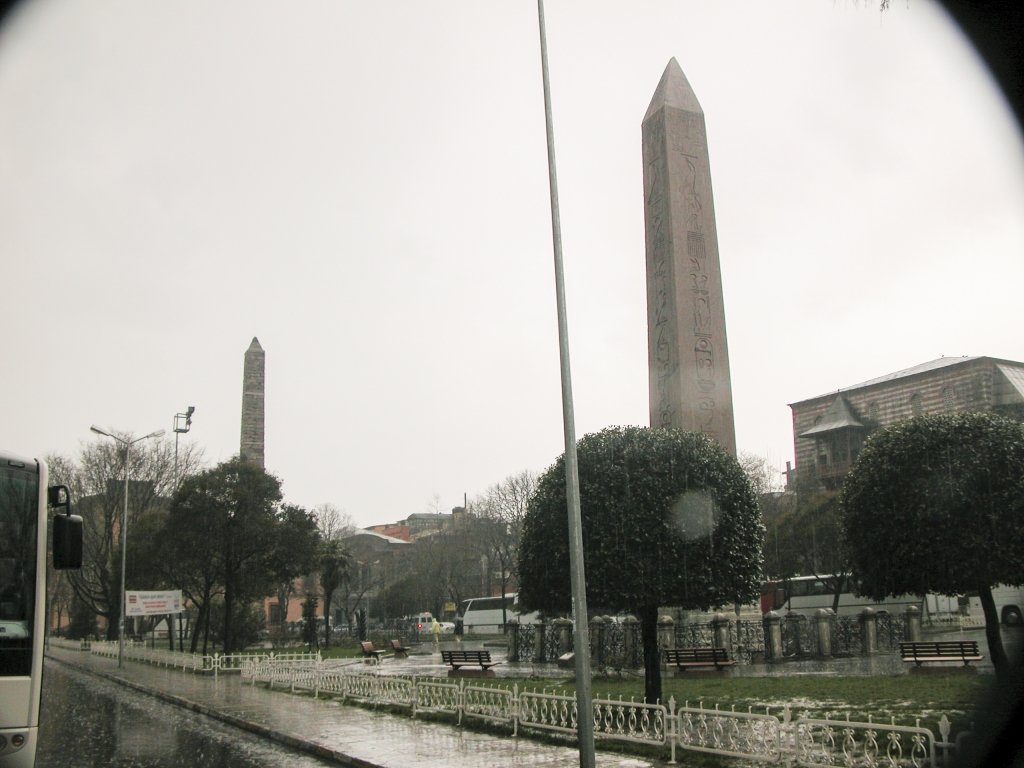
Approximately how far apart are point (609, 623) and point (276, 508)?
13232 millimetres

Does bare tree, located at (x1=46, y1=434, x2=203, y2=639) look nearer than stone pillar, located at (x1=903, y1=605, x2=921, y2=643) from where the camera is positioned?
No

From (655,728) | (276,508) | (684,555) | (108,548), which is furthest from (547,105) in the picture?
(108,548)

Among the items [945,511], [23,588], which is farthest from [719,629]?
[23,588]

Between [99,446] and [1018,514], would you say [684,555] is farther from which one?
[99,446]

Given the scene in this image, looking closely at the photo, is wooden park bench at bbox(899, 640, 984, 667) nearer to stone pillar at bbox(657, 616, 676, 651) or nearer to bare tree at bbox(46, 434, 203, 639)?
stone pillar at bbox(657, 616, 676, 651)

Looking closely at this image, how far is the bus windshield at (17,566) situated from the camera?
7621mm

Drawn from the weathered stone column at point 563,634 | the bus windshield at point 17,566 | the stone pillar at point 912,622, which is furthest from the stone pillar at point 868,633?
the bus windshield at point 17,566

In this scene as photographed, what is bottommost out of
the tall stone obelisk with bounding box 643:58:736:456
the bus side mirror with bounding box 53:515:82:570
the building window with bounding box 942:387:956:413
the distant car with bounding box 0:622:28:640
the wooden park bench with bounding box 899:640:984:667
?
the wooden park bench with bounding box 899:640:984:667

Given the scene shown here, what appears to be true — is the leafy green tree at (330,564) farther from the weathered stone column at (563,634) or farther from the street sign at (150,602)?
the weathered stone column at (563,634)

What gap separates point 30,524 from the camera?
320 inches

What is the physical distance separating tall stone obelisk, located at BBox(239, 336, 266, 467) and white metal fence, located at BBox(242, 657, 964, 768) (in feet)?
112

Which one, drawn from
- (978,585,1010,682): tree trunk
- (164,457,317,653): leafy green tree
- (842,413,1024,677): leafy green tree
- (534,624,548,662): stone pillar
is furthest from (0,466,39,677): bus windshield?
(534,624,548,662): stone pillar

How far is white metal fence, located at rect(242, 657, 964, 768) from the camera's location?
8180 mm

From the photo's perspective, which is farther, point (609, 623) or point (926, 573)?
point (609, 623)
